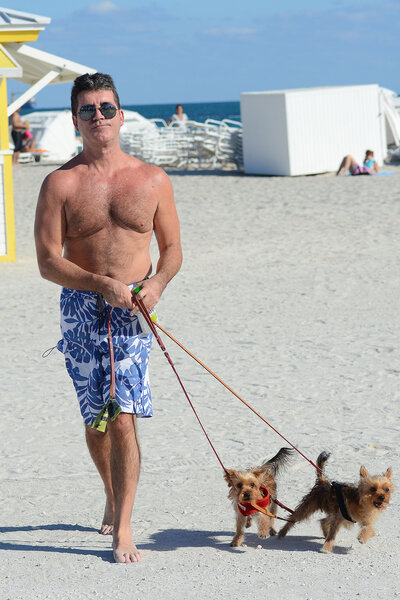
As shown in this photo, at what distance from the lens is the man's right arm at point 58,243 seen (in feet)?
11.9

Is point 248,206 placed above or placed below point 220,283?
above

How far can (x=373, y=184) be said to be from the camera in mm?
18734

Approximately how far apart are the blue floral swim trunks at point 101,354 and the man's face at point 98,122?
0.63 metres

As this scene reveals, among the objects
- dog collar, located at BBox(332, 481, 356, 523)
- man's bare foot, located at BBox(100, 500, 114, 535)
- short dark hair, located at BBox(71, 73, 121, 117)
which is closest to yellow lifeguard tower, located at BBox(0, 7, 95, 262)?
short dark hair, located at BBox(71, 73, 121, 117)

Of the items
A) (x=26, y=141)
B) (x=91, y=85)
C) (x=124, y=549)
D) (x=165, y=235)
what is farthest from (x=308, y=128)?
(x=124, y=549)

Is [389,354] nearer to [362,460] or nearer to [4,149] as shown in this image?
[362,460]

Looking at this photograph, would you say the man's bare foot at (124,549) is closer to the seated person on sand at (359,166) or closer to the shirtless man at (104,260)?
the shirtless man at (104,260)

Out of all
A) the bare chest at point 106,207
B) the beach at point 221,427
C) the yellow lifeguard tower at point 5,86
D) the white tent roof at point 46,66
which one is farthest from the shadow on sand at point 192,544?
the white tent roof at point 46,66

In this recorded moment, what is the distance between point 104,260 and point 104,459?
86cm

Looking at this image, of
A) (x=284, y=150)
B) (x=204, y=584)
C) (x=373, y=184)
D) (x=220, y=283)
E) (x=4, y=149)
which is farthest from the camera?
(x=284, y=150)

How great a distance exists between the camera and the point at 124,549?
3.70 metres

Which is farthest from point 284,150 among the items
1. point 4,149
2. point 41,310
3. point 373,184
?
point 41,310

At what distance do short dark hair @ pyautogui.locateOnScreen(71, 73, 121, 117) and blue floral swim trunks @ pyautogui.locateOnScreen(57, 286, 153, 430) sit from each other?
2.60ft

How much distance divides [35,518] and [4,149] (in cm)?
812
